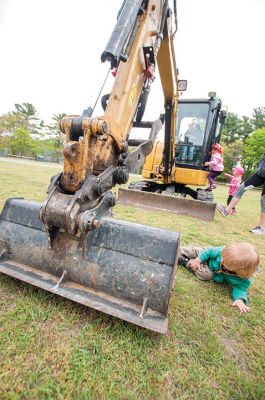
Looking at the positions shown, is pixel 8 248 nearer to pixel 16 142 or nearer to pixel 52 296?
pixel 52 296

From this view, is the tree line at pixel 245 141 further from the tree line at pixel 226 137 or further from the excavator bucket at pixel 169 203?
the excavator bucket at pixel 169 203

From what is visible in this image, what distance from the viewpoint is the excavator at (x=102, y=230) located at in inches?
62.4

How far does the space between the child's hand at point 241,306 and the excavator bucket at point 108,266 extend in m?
0.78

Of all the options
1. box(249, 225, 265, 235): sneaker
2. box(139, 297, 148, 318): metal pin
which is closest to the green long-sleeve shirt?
box(139, 297, 148, 318): metal pin

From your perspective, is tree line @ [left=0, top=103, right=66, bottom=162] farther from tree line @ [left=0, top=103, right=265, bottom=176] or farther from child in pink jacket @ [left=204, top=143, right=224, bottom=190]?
child in pink jacket @ [left=204, top=143, right=224, bottom=190]

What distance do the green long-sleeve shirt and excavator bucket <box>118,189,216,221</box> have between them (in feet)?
9.55

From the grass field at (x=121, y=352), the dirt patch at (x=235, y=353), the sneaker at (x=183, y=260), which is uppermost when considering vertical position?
the sneaker at (x=183, y=260)

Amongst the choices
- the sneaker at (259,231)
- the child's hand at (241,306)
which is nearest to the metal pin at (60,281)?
the child's hand at (241,306)

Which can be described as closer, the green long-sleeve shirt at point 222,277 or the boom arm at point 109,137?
the boom arm at point 109,137

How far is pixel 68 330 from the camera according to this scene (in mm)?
1534

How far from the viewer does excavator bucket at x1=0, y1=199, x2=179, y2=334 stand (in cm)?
156

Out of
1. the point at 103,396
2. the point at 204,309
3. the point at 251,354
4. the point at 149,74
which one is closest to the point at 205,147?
the point at 149,74

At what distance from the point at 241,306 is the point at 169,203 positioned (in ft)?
11.8

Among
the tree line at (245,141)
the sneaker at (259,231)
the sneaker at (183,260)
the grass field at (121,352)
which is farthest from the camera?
the tree line at (245,141)
